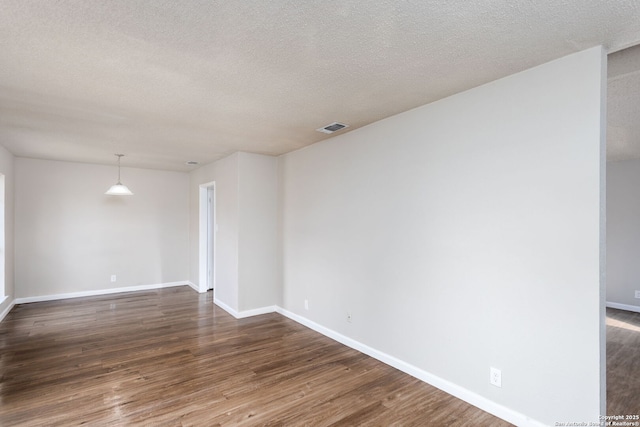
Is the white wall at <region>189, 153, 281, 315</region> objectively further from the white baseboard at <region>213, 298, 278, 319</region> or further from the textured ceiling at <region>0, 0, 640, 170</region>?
the textured ceiling at <region>0, 0, 640, 170</region>

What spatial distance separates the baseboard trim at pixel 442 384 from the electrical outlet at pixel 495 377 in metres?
0.15

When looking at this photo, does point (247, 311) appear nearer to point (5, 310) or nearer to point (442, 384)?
point (442, 384)

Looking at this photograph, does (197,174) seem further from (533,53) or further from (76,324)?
(533,53)

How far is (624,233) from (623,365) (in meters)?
3.46

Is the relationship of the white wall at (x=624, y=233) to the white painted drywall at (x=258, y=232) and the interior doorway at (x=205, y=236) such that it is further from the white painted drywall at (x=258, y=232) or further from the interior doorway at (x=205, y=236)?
the interior doorway at (x=205, y=236)

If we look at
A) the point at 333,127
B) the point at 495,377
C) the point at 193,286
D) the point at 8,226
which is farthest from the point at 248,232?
the point at 8,226

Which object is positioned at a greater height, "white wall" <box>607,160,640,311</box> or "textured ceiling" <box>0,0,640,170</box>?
"textured ceiling" <box>0,0,640,170</box>

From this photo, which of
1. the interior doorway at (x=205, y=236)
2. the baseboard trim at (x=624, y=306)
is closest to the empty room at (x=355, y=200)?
the baseboard trim at (x=624, y=306)

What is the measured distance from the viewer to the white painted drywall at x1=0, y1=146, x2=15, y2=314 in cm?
466

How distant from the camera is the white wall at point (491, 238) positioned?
6.61 feet

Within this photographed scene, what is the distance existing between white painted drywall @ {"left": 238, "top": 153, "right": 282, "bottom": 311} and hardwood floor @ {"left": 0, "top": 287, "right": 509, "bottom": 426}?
1.62ft

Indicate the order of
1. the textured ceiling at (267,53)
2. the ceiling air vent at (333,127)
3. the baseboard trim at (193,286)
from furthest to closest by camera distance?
the baseboard trim at (193,286) < the ceiling air vent at (333,127) < the textured ceiling at (267,53)

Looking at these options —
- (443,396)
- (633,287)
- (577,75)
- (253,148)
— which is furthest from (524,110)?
(633,287)

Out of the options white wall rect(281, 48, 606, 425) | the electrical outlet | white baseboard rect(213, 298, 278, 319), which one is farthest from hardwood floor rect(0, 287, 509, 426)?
white wall rect(281, 48, 606, 425)
